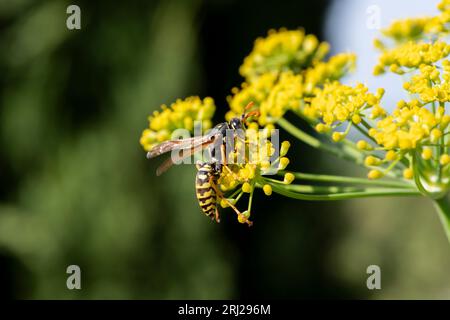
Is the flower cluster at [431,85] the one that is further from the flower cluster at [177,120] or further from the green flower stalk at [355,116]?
the flower cluster at [177,120]

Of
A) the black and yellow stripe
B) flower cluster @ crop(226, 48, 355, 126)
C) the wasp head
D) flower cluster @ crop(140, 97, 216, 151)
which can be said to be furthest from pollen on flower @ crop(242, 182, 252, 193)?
flower cluster @ crop(140, 97, 216, 151)

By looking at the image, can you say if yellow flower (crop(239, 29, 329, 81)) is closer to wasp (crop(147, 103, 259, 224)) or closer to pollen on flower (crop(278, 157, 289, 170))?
wasp (crop(147, 103, 259, 224))

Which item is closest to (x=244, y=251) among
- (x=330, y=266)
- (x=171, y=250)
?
(x=171, y=250)

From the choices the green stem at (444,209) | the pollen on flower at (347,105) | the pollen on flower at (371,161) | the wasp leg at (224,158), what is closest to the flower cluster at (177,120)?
the wasp leg at (224,158)

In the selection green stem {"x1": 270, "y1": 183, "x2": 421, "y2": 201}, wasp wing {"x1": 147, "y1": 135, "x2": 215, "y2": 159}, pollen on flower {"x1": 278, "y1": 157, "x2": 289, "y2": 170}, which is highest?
wasp wing {"x1": 147, "y1": 135, "x2": 215, "y2": 159}

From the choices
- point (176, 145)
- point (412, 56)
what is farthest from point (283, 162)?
point (412, 56)

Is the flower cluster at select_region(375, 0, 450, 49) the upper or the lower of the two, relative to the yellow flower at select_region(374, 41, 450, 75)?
upper
